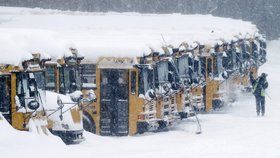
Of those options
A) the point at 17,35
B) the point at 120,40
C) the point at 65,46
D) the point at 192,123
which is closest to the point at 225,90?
the point at 192,123

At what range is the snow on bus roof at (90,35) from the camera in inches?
569

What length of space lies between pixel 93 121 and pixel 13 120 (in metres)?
4.35

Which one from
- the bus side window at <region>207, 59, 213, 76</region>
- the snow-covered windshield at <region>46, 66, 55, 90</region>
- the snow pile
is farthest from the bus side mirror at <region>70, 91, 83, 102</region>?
the bus side window at <region>207, 59, 213, 76</region>

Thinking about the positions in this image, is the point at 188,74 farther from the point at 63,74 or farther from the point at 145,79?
the point at 63,74

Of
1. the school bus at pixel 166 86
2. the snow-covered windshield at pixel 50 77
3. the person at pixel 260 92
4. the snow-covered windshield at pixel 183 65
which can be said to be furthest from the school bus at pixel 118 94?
the person at pixel 260 92

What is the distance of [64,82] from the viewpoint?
16.6m

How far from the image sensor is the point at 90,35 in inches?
805

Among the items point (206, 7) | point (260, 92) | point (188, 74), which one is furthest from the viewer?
point (206, 7)

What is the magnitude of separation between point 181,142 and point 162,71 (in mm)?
3273

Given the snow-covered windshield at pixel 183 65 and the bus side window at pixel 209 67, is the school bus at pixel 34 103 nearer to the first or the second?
the snow-covered windshield at pixel 183 65

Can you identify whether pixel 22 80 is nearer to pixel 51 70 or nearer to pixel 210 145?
pixel 51 70

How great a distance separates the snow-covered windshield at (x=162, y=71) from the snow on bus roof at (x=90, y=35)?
0.51 meters

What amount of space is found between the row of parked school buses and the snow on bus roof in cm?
27

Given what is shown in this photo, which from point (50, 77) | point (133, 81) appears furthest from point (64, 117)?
point (133, 81)
